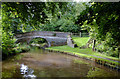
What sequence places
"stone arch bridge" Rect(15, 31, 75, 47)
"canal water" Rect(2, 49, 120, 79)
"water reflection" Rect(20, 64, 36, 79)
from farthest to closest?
"stone arch bridge" Rect(15, 31, 75, 47) → "canal water" Rect(2, 49, 120, 79) → "water reflection" Rect(20, 64, 36, 79)

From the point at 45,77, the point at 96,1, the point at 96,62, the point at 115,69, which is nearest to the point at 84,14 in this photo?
the point at 96,1

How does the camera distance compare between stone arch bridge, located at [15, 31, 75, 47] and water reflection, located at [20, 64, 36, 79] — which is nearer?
water reflection, located at [20, 64, 36, 79]

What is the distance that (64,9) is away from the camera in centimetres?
533

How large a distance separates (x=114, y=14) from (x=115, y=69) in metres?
4.71

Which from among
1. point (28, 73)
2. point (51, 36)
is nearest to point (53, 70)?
point (28, 73)

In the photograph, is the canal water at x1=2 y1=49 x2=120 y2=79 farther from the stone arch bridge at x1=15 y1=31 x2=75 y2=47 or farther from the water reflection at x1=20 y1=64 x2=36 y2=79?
the stone arch bridge at x1=15 y1=31 x2=75 y2=47

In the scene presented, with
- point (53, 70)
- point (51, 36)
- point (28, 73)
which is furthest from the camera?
point (51, 36)

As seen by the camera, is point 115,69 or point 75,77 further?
point 115,69

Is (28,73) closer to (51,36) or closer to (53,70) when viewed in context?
(53,70)

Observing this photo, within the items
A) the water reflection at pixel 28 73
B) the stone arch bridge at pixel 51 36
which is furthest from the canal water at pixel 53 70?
the stone arch bridge at pixel 51 36

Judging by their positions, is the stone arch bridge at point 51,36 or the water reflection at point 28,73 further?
the stone arch bridge at point 51,36

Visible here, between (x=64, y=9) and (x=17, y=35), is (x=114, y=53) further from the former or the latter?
(x=17, y=35)

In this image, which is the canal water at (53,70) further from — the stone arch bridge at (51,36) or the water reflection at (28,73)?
the stone arch bridge at (51,36)

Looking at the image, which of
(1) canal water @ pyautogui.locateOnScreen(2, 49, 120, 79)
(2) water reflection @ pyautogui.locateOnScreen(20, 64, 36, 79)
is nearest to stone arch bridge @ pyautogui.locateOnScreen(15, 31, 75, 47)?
(1) canal water @ pyautogui.locateOnScreen(2, 49, 120, 79)
